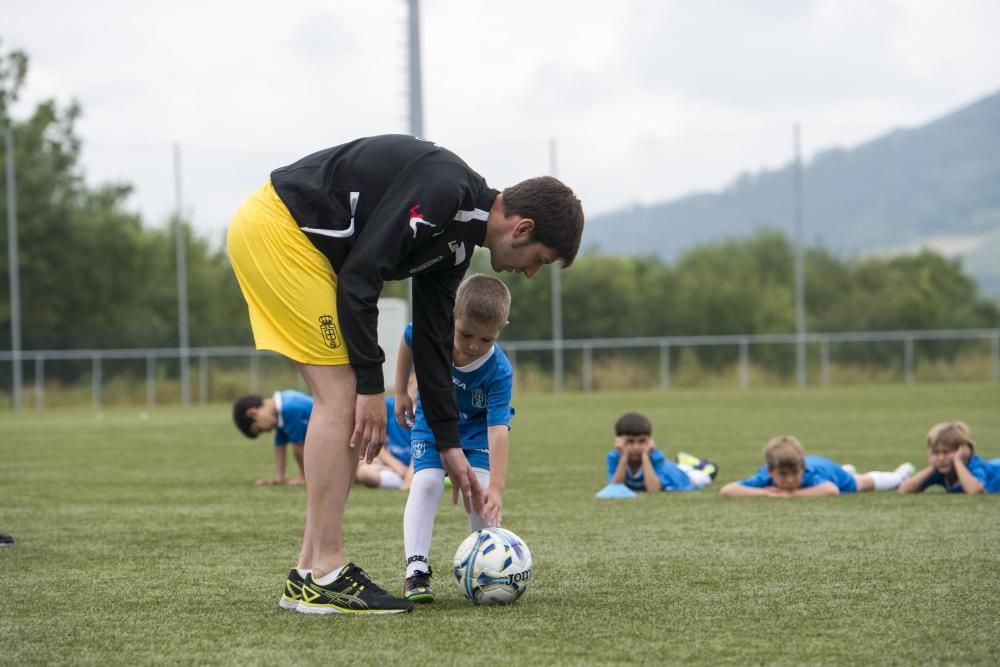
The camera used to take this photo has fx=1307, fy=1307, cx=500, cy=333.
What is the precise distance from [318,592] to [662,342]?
91.5 feet

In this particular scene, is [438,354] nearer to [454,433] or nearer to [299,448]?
[454,433]

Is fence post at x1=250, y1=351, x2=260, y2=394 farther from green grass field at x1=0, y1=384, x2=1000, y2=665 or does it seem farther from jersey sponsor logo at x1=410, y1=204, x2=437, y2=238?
jersey sponsor logo at x1=410, y1=204, x2=437, y2=238

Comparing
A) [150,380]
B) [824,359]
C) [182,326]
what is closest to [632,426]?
[150,380]

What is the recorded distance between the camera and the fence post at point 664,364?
31.4 meters

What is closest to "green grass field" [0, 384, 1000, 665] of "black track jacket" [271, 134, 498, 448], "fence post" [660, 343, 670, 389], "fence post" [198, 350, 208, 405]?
"black track jacket" [271, 134, 498, 448]

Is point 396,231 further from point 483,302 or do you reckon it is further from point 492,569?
point 492,569

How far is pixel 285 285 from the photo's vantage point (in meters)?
4.23

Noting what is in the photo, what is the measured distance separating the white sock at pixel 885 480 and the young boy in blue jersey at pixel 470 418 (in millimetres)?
4502

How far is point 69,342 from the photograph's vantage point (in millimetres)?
29328

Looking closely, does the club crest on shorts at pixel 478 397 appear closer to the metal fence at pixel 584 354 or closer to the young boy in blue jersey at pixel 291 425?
the young boy in blue jersey at pixel 291 425

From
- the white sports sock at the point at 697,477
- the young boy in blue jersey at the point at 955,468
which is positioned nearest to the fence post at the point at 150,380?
the white sports sock at the point at 697,477

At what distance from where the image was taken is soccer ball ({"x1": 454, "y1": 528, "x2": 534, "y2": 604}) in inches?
178

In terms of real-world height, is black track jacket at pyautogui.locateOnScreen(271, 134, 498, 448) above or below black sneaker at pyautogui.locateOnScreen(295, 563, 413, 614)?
above

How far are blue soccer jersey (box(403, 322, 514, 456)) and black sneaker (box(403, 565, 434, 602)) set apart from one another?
558mm
